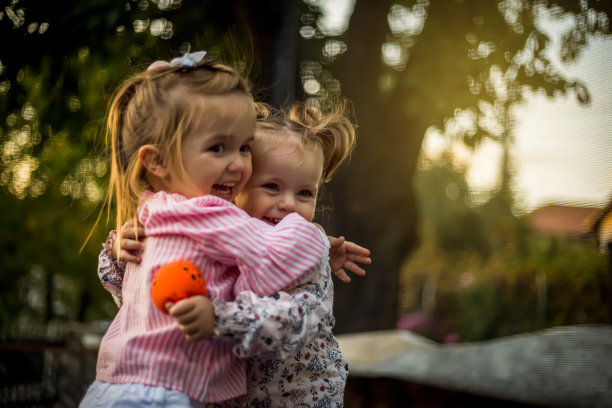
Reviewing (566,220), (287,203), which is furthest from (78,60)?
(566,220)

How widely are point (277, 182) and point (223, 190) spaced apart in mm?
A: 188

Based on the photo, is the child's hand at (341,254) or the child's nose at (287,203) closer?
the child's nose at (287,203)

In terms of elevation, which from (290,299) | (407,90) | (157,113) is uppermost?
(407,90)

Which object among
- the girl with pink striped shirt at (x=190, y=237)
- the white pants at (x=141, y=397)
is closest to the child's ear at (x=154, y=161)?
the girl with pink striped shirt at (x=190, y=237)

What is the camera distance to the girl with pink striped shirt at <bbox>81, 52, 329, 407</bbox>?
1.33 metres

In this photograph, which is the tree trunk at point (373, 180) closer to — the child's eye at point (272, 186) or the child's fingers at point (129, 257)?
the child's eye at point (272, 186)

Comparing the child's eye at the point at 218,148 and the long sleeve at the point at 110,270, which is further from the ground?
the child's eye at the point at 218,148

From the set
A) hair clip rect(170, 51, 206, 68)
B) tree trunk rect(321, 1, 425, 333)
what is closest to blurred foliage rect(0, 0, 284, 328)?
hair clip rect(170, 51, 206, 68)

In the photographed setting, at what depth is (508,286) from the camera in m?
8.40

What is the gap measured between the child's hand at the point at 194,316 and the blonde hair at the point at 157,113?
0.35 m

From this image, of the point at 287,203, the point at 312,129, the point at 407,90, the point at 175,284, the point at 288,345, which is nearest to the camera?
the point at 175,284

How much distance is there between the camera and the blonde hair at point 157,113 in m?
1.43

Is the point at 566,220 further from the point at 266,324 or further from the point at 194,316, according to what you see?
the point at 194,316

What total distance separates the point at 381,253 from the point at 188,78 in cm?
465
